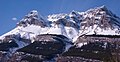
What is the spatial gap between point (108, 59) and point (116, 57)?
1.61 m

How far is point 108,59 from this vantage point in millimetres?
26891

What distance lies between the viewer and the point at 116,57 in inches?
997

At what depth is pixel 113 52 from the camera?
1015 inches

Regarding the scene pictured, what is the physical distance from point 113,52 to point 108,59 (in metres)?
1.25

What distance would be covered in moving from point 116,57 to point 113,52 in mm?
557
